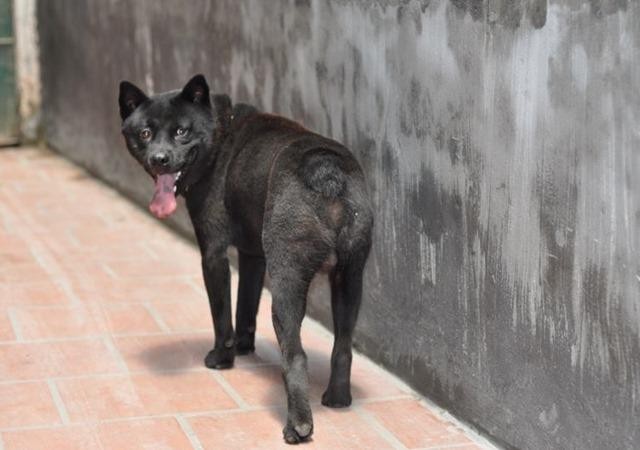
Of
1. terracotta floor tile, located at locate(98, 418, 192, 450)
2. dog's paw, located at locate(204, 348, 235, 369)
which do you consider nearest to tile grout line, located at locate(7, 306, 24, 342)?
dog's paw, located at locate(204, 348, 235, 369)

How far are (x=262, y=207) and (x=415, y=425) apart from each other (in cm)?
101

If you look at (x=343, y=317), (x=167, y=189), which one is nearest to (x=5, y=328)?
(x=167, y=189)

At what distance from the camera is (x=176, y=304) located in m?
6.36

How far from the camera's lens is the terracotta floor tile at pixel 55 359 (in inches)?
206

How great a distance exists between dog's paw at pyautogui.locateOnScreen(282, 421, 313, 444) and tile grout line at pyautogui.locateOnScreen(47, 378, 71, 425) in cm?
84

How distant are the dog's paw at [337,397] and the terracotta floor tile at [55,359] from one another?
39.8 inches

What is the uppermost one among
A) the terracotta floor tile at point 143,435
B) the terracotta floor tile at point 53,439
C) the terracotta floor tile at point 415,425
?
the terracotta floor tile at point 53,439

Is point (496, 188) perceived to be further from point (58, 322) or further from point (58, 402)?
point (58, 322)

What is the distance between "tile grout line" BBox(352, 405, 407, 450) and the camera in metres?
4.45

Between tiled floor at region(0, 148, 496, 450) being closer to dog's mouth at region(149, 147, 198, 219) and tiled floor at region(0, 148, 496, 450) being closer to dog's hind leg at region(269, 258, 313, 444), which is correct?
dog's hind leg at region(269, 258, 313, 444)

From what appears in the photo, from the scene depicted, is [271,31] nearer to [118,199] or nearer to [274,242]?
[274,242]

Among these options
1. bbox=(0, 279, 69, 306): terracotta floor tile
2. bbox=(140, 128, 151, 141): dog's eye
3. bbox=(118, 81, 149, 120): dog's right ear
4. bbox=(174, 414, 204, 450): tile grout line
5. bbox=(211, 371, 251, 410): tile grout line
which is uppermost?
bbox=(118, 81, 149, 120): dog's right ear

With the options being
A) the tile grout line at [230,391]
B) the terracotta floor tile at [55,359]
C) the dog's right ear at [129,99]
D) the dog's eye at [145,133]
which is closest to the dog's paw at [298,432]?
the tile grout line at [230,391]

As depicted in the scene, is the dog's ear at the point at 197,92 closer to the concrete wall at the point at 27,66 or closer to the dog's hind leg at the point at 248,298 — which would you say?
the dog's hind leg at the point at 248,298
